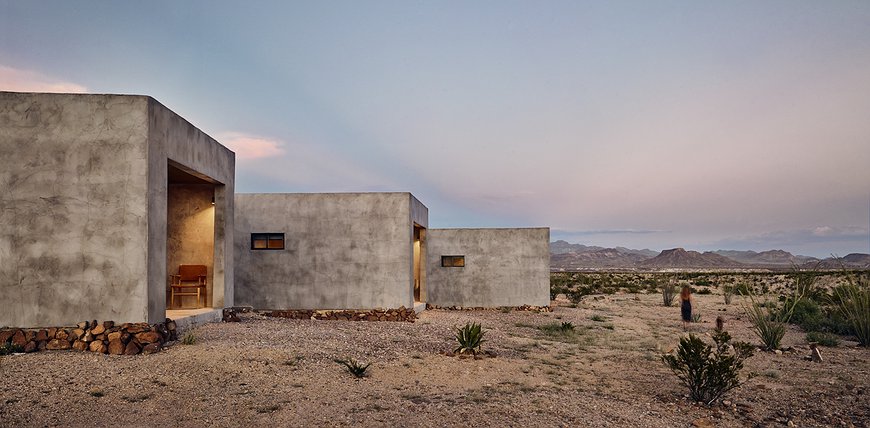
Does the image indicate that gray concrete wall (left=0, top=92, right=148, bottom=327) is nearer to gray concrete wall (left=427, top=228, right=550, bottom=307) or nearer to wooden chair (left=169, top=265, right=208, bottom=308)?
wooden chair (left=169, top=265, right=208, bottom=308)

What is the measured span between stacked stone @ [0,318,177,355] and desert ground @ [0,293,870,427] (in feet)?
0.81

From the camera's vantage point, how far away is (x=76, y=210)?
903cm

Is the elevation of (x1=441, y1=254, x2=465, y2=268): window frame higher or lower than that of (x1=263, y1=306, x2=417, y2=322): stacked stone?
higher

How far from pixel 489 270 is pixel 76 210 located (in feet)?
50.8

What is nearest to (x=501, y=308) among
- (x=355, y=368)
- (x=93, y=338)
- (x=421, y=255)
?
(x=421, y=255)

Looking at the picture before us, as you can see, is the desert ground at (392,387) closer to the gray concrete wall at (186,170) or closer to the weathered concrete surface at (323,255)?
the gray concrete wall at (186,170)

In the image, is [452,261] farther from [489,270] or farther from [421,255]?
[421,255]

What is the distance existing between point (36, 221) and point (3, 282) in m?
0.96

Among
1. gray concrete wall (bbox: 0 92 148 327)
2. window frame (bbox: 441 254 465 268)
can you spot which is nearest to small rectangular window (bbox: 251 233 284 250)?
window frame (bbox: 441 254 465 268)

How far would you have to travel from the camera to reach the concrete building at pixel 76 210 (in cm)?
889

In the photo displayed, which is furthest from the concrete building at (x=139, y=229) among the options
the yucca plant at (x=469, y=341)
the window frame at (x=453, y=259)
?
the window frame at (x=453, y=259)

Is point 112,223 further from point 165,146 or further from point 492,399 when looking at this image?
point 492,399

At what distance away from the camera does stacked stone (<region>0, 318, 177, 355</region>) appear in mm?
8703

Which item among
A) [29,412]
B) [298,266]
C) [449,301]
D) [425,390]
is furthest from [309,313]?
[29,412]
